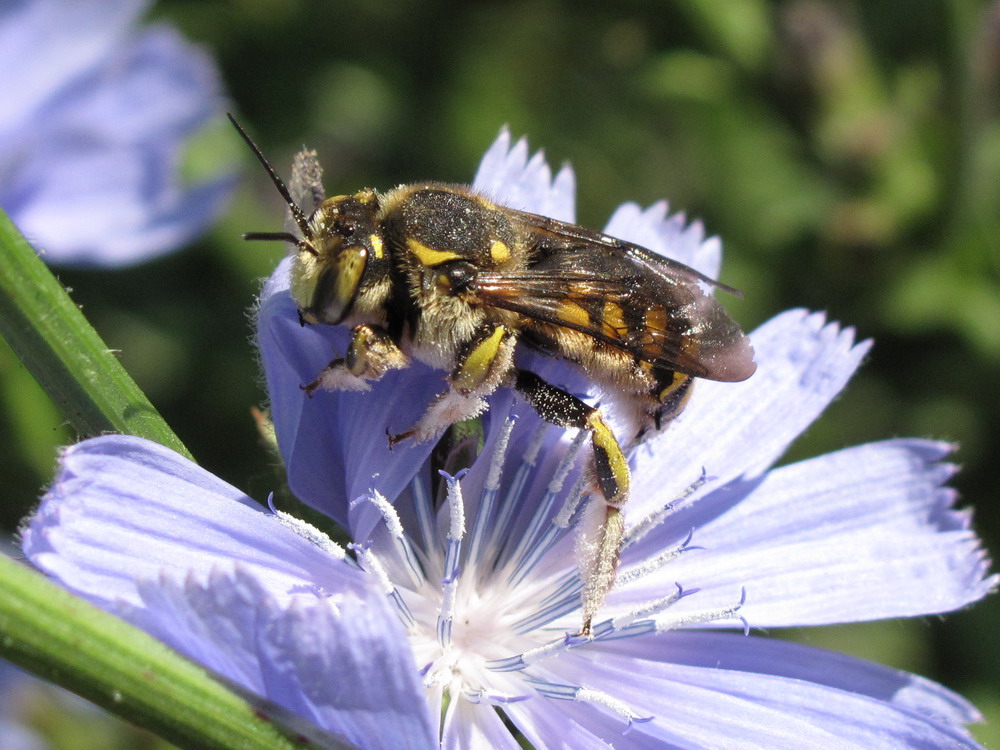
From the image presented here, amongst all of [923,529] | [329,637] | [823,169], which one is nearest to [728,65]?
[823,169]

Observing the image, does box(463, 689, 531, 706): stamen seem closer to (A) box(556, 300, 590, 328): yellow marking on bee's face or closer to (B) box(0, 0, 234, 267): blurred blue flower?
(A) box(556, 300, 590, 328): yellow marking on bee's face

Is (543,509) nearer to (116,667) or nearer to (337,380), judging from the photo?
(337,380)

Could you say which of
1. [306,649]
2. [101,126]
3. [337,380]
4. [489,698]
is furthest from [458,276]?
[101,126]

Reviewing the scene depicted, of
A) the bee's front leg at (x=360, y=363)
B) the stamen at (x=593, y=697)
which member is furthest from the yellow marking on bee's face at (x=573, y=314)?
the stamen at (x=593, y=697)

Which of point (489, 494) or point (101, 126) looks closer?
point (489, 494)

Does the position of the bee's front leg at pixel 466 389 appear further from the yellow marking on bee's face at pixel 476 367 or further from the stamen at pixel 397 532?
the stamen at pixel 397 532

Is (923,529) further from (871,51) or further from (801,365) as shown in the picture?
(871,51)

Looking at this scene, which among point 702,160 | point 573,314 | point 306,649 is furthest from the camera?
point 702,160

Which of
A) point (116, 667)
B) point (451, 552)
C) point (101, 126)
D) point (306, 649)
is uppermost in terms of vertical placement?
point (101, 126)
